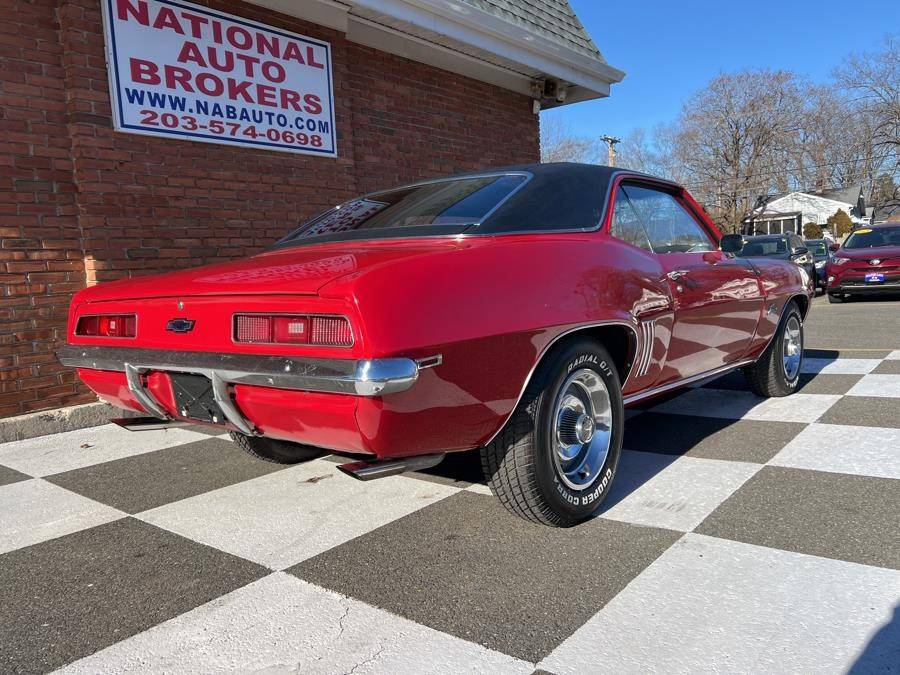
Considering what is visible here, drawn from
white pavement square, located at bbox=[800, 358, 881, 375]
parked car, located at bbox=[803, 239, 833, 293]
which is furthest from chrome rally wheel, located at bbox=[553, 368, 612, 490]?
parked car, located at bbox=[803, 239, 833, 293]

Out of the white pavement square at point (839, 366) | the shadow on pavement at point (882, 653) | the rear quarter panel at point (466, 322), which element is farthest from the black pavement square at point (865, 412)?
the shadow on pavement at point (882, 653)

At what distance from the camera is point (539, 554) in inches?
98.7

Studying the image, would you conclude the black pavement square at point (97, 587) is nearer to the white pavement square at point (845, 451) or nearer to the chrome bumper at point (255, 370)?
the chrome bumper at point (255, 370)

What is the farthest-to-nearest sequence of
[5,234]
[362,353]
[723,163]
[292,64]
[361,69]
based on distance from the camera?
[723,163]
[361,69]
[292,64]
[5,234]
[362,353]

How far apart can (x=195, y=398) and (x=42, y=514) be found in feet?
3.98

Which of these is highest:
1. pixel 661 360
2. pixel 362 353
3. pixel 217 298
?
pixel 217 298

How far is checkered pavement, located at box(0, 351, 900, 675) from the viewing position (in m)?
1.93

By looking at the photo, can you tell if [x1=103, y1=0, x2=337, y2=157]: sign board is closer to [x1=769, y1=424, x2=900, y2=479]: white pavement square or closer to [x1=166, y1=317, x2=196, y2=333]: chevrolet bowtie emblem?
[x1=166, y1=317, x2=196, y2=333]: chevrolet bowtie emblem

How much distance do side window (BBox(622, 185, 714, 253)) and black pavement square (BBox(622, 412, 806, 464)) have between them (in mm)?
1054

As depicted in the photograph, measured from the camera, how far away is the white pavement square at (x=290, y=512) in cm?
270

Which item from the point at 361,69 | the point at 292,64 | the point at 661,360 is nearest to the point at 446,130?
the point at 361,69

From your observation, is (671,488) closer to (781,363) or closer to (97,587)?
(781,363)

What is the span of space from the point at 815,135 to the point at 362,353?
1987 inches

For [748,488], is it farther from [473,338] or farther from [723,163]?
[723,163]
